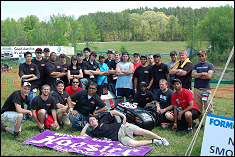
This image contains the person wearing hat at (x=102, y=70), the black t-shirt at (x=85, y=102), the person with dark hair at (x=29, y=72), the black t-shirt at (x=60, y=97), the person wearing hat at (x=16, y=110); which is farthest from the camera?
the person wearing hat at (x=102, y=70)

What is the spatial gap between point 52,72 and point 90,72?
1349 millimetres

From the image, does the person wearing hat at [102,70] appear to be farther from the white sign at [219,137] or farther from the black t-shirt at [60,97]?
the white sign at [219,137]

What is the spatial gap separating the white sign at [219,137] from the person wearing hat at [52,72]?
16.8ft

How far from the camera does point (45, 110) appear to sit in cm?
570

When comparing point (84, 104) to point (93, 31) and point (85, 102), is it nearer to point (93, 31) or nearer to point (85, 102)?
point (85, 102)

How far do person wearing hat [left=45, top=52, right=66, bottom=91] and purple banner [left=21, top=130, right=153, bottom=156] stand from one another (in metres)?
2.38

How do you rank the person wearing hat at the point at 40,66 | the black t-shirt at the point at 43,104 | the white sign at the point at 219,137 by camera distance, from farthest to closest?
the person wearing hat at the point at 40,66
the black t-shirt at the point at 43,104
the white sign at the point at 219,137

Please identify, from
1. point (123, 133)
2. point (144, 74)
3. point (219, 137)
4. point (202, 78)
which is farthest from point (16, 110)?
point (202, 78)

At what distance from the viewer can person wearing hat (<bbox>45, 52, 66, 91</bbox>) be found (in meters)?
6.95

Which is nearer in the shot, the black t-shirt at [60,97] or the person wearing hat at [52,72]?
the black t-shirt at [60,97]

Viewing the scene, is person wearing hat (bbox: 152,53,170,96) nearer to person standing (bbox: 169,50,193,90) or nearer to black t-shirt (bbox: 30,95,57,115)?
person standing (bbox: 169,50,193,90)

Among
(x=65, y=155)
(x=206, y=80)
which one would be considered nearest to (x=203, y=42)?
(x=206, y=80)

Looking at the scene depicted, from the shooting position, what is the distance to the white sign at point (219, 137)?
138 inches

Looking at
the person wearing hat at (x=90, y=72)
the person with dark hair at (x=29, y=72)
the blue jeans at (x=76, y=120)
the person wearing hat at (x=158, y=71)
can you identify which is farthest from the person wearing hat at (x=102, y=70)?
the person with dark hair at (x=29, y=72)
